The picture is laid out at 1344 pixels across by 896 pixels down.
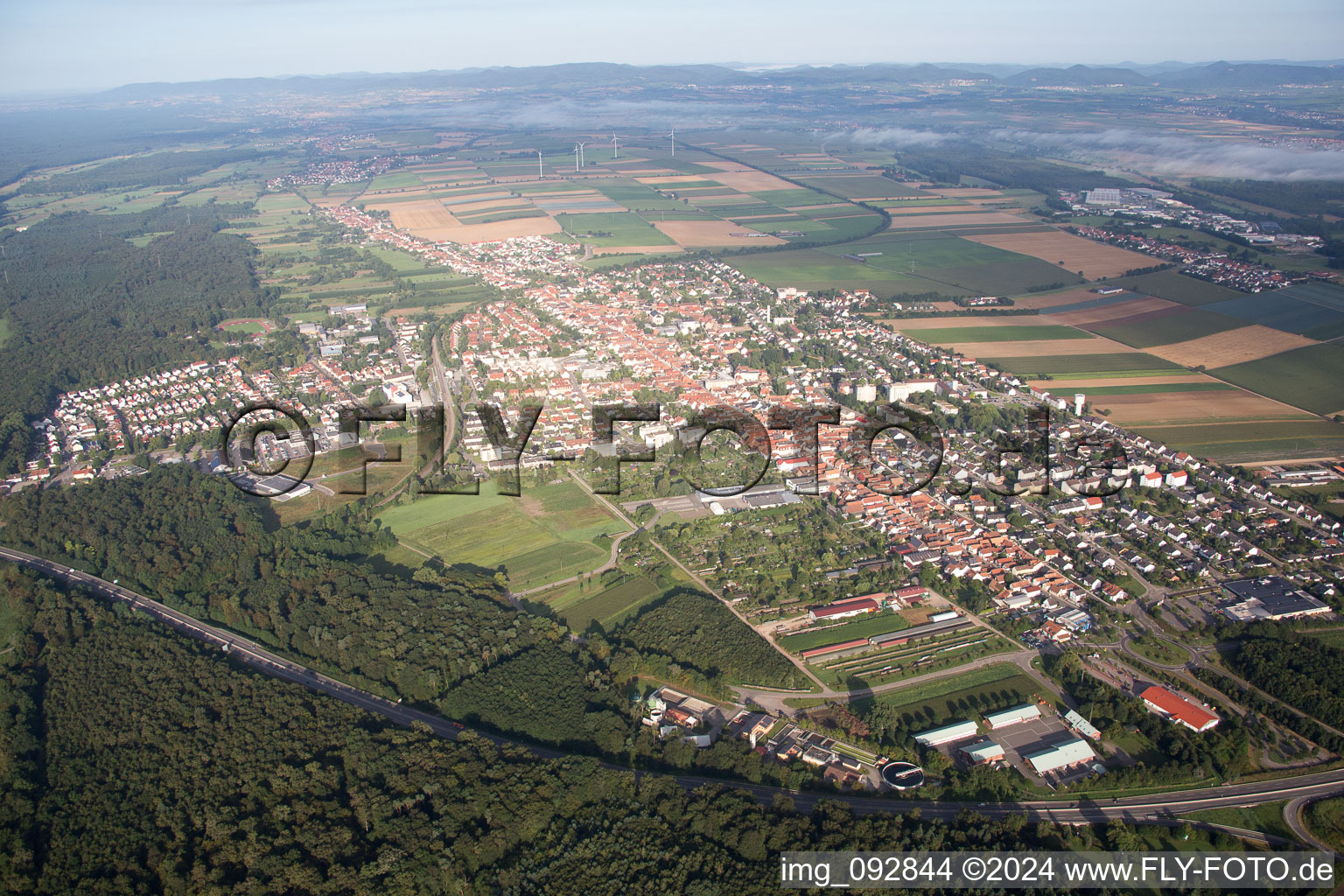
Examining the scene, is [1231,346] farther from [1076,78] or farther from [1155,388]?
[1076,78]

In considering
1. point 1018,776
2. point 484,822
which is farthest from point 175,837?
point 1018,776

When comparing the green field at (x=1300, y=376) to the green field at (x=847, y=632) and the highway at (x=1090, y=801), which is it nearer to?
the highway at (x=1090, y=801)

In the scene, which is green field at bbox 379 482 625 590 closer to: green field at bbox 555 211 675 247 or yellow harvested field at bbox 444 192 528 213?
green field at bbox 555 211 675 247

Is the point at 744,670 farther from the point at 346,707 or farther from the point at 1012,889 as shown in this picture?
the point at 346,707

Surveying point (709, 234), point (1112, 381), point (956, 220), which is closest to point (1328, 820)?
point (1112, 381)

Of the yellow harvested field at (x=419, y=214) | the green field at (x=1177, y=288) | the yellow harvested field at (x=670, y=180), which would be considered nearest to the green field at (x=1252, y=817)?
the green field at (x=1177, y=288)

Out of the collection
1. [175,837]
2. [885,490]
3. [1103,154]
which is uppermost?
[1103,154]
